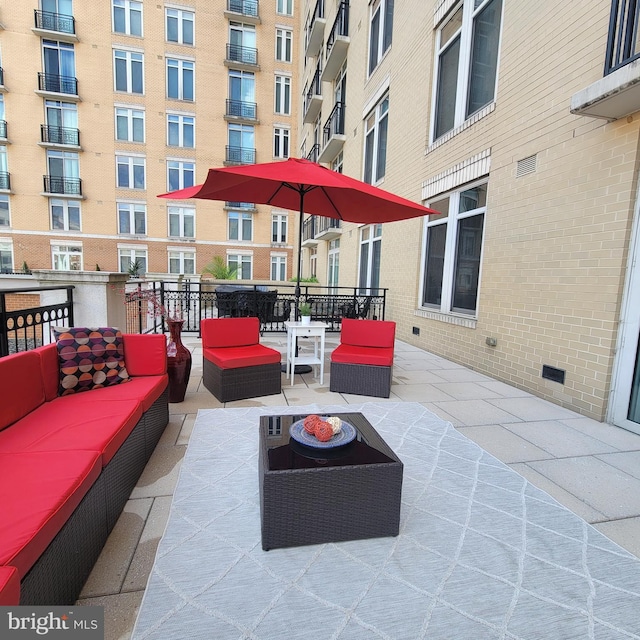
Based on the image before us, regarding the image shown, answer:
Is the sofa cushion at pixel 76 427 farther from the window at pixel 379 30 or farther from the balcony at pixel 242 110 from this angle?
the balcony at pixel 242 110

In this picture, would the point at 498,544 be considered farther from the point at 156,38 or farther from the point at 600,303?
the point at 156,38

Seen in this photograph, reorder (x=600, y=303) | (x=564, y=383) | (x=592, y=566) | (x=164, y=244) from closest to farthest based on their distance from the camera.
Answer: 1. (x=592, y=566)
2. (x=600, y=303)
3. (x=564, y=383)
4. (x=164, y=244)

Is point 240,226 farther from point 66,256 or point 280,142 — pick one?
point 66,256

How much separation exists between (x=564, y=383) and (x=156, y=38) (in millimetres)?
21659

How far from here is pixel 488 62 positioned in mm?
5086

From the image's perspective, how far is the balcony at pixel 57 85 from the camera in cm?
1659

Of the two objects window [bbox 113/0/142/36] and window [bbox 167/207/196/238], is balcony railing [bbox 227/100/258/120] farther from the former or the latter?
window [bbox 167/207/196/238]

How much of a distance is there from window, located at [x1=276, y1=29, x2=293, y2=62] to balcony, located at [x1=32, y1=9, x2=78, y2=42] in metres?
9.23

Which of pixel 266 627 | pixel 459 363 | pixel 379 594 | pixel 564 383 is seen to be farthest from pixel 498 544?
pixel 459 363

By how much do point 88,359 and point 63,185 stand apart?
19.2m

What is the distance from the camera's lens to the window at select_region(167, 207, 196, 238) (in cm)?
1822

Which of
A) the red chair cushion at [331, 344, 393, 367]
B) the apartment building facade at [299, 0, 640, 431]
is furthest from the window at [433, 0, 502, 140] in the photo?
the red chair cushion at [331, 344, 393, 367]

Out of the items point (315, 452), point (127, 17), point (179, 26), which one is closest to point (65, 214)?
point (127, 17)

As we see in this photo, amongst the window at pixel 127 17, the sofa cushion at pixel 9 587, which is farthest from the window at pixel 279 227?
the sofa cushion at pixel 9 587
